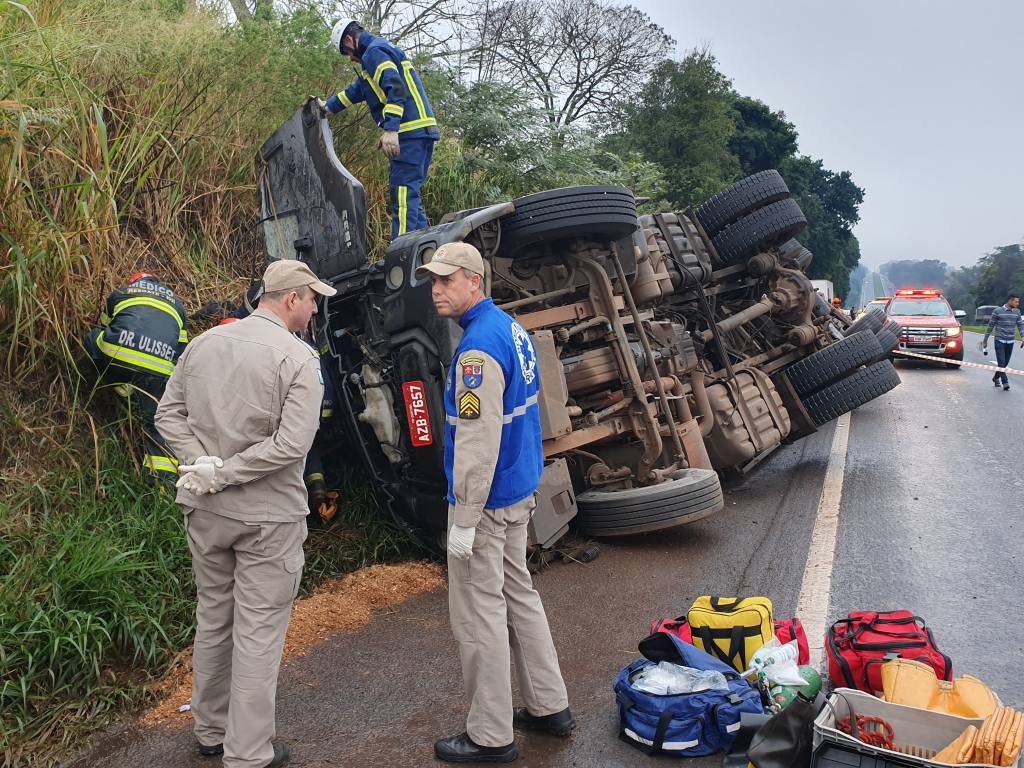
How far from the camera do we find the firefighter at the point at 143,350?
4637mm

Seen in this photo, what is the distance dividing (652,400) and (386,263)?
2.13 metres

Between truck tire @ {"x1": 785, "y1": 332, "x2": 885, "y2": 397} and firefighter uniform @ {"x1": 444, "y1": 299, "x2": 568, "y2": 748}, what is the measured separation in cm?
514

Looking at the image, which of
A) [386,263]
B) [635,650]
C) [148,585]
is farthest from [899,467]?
[148,585]

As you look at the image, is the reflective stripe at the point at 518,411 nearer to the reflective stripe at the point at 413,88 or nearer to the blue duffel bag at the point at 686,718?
the blue duffel bag at the point at 686,718

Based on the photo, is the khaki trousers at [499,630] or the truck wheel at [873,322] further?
the truck wheel at [873,322]

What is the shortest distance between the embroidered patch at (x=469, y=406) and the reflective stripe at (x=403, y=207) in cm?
340

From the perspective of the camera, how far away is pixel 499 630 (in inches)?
122

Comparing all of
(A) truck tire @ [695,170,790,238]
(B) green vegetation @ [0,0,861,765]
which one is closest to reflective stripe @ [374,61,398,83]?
(B) green vegetation @ [0,0,861,765]

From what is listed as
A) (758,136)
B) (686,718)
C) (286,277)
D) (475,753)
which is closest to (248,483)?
(286,277)

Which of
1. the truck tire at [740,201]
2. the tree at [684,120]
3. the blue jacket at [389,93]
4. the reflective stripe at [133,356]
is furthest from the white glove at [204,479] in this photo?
the tree at [684,120]

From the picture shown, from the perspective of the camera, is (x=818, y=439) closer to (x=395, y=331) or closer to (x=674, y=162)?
(x=395, y=331)

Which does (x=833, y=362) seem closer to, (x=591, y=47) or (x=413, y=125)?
(x=413, y=125)

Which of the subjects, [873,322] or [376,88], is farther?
[873,322]

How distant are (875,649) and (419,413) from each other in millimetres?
2478
